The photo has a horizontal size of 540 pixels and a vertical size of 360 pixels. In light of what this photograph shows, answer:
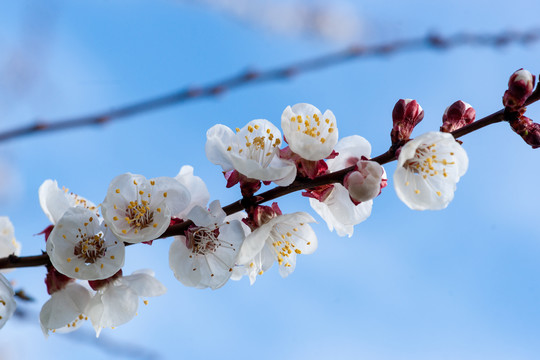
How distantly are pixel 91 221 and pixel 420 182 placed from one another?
99 cm

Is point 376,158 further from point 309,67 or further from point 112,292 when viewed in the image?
point 112,292

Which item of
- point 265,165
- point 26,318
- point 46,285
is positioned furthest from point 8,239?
point 265,165

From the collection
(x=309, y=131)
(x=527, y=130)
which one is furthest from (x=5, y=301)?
(x=527, y=130)

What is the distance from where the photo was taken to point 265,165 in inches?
63.8

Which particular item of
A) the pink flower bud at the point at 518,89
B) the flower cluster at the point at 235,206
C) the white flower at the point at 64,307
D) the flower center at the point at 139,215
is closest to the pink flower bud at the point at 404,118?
the flower cluster at the point at 235,206

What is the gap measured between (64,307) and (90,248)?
27cm

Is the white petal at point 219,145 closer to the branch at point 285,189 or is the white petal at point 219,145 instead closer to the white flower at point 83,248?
the branch at point 285,189

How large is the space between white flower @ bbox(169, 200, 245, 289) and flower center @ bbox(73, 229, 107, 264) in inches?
8.3

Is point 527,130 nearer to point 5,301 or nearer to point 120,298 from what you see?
point 120,298

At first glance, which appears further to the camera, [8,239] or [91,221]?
[8,239]

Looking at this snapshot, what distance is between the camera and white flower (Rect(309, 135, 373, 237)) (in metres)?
1.63

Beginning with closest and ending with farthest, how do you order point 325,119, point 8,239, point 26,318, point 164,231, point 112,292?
1. point 164,231
2. point 325,119
3. point 112,292
4. point 8,239
5. point 26,318

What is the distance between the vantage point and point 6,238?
6.20ft

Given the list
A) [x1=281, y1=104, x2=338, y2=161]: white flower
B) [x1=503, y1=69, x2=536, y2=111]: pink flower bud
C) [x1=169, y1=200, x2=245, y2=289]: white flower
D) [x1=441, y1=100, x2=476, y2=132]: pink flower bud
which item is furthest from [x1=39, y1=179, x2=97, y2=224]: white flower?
[x1=503, y1=69, x2=536, y2=111]: pink flower bud
